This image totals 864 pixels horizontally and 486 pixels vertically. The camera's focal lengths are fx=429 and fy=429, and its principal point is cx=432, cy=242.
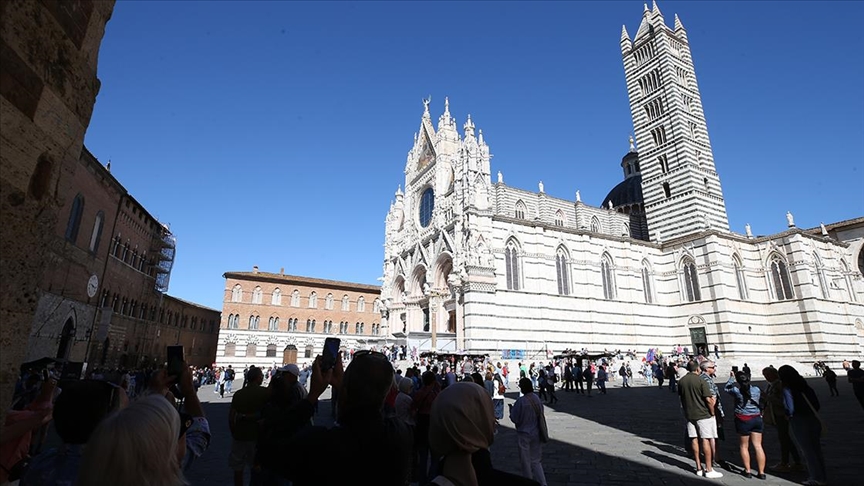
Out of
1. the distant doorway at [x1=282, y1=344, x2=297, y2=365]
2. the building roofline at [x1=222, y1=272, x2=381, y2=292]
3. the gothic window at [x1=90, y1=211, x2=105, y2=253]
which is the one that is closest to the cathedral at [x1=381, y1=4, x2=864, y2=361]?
the building roofline at [x1=222, y1=272, x2=381, y2=292]

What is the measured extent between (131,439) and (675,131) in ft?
132

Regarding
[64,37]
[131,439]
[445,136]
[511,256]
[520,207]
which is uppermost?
[445,136]

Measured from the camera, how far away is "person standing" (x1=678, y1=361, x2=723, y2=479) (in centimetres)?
604

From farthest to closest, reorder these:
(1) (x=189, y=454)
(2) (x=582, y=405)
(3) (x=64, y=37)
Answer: (2) (x=582, y=405)
(1) (x=189, y=454)
(3) (x=64, y=37)

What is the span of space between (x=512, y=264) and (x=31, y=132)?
1099 inches

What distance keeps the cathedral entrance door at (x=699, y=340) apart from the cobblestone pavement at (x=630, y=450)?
19.2 metres

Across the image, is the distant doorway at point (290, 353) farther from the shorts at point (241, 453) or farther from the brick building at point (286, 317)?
the shorts at point (241, 453)

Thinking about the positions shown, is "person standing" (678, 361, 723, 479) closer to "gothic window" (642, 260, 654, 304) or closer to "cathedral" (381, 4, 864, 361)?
"cathedral" (381, 4, 864, 361)

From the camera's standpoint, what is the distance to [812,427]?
570 centimetres

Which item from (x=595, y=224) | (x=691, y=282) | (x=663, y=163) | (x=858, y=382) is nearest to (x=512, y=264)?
(x=691, y=282)

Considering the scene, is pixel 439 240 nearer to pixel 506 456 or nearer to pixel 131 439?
pixel 506 456

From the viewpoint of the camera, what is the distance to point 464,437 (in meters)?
1.86

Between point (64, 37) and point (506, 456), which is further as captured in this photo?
point (506, 456)

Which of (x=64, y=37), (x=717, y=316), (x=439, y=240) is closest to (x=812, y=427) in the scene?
(x=64, y=37)
